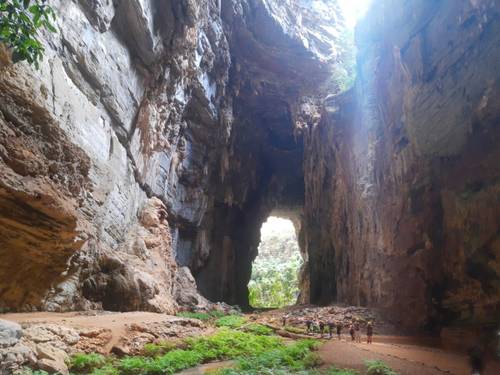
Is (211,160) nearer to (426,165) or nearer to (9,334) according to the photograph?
(426,165)

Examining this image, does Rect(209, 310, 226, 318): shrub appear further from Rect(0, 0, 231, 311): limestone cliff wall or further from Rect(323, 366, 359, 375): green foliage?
Rect(323, 366, 359, 375): green foliage

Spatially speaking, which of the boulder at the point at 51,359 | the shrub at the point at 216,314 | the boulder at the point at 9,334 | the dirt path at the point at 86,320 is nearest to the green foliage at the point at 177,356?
the boulder at the point at 51,359

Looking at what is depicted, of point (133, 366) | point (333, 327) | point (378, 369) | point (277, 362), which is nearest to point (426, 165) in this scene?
point (333, 327)

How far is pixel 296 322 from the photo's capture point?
54.1ft

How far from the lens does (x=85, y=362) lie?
681 cm

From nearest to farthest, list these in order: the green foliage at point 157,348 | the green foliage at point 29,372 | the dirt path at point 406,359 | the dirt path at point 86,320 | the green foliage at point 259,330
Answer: the green foliage at point 29,372
the dirt path at point 406,359
the dirt path at point 86,320
the green foliage at point 157,348
the green foliage at point 259,330

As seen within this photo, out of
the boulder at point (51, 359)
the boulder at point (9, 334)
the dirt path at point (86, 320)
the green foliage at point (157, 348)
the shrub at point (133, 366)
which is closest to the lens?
the boulder at point (9, 334)

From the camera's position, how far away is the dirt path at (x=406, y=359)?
7.66 m

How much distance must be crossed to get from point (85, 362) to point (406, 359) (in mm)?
6864

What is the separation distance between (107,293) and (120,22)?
1021cm

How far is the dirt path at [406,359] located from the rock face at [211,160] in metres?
2.41

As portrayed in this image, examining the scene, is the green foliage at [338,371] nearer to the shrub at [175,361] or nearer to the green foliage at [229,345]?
the green foliage at [229,345]

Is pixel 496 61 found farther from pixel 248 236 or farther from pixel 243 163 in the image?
pixel 248 236

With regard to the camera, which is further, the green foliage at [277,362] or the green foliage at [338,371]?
the green foliage at [277,362]
